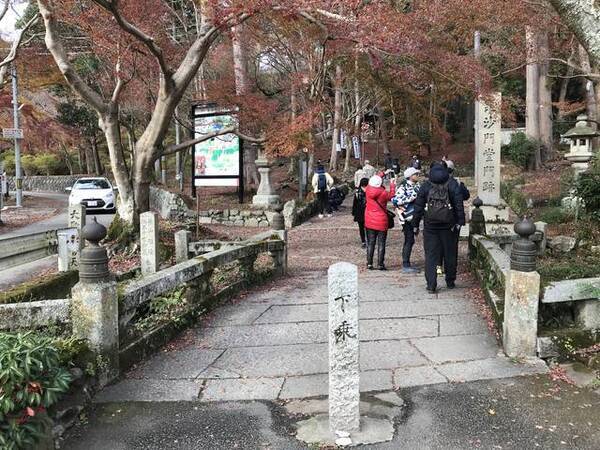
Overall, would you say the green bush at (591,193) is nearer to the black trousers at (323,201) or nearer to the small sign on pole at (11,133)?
the black trousers at (323,201)

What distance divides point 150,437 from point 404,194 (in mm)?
6259

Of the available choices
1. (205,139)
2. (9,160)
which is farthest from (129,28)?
(9,160)

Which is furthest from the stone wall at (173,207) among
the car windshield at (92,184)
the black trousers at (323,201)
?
the black trousers at (323,201)

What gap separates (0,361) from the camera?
10.0 ft

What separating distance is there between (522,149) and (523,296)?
72.3ft

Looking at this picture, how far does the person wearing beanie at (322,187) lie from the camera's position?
17.8 meters

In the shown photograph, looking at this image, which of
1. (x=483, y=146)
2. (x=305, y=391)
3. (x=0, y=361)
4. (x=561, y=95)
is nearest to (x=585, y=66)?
(x=483, y=146)

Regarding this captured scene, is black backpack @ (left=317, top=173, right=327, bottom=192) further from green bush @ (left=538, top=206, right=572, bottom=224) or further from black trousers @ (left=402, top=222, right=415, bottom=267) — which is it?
black trousers @ (left=402, top=222, right=415, bottom=267)

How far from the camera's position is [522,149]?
2475 centimetres

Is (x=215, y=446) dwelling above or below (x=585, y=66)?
below

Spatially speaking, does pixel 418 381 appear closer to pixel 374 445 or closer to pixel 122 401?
pixel 374 445

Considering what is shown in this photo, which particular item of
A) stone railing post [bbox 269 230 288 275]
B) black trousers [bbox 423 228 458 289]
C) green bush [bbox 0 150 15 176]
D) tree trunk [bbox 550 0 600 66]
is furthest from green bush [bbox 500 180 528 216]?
green bush [bbox 0 150 15 176]

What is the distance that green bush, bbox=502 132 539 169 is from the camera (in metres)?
24.7

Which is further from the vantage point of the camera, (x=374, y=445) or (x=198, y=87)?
(x=198, y=87)
